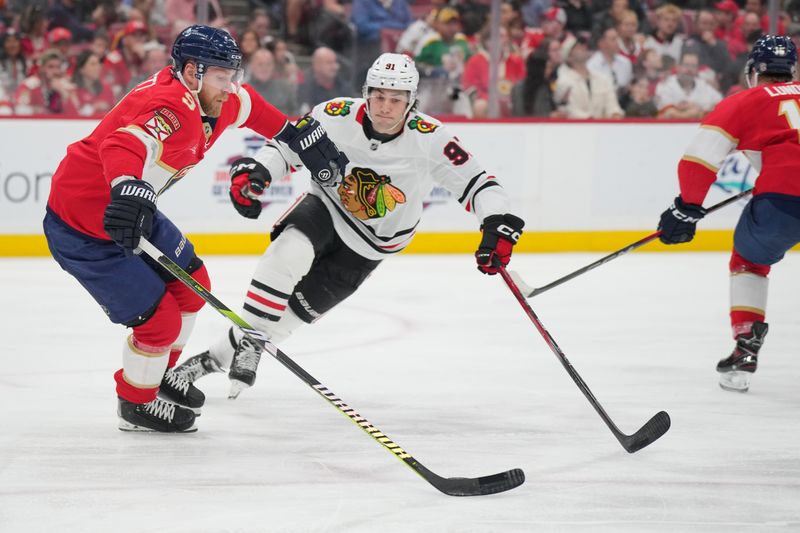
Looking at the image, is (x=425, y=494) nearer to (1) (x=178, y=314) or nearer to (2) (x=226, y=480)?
(2) (x=226, y=480)

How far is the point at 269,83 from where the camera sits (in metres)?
7.14

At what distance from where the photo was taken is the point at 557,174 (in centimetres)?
747

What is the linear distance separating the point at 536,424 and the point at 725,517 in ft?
2.98

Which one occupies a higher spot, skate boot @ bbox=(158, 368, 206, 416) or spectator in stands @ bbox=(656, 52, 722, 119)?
skate boot @ bbox=(158, 368, 206, 416)

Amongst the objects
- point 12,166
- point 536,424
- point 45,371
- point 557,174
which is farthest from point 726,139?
point 12,166

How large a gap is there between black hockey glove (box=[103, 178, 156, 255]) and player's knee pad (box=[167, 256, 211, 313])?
0.49m

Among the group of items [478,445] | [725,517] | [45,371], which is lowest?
[45,371]

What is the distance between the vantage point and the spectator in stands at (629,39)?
7.77 metres

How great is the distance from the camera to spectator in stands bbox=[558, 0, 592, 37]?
7.67m

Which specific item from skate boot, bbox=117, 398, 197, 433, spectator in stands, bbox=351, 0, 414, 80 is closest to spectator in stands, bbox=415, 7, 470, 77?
spectator in stands, bbox=351, 0, 414, 80

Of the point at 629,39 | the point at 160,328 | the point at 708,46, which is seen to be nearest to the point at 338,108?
the point at 160,328

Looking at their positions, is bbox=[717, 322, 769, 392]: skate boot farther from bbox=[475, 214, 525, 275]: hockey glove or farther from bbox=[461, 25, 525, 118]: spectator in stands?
bbox=[461, 25, 525, 118]: spectator in stands

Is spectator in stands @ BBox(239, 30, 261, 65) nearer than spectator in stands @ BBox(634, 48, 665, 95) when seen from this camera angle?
Yes

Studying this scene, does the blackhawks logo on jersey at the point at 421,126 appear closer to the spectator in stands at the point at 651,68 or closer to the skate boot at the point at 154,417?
the skate boot at the point at 154,417
